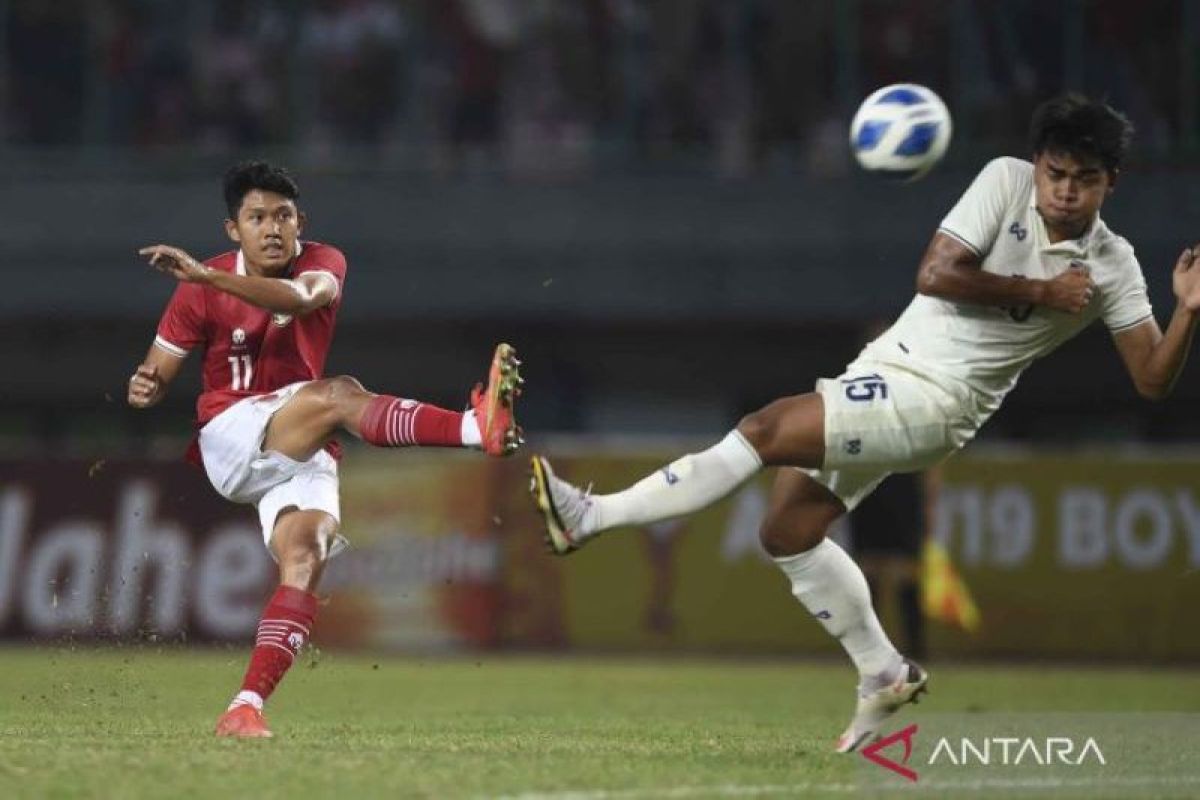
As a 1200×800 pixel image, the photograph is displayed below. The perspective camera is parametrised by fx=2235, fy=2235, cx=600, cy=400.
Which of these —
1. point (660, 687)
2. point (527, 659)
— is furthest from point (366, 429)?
point (527, 659)

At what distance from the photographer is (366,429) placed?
855 cm

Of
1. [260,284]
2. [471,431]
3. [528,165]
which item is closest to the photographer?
[260,284]

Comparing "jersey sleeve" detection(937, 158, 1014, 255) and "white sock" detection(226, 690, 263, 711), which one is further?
"white sock" detection(226, 690, 263, 711)

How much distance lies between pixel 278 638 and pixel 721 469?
75.8 inches

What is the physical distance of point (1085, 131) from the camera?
7.61 metres

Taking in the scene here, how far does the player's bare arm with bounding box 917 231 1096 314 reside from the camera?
756cm

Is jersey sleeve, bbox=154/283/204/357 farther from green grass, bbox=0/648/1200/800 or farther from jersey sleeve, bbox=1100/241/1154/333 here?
jersey sleeve, bbox=1100/241/1154/333

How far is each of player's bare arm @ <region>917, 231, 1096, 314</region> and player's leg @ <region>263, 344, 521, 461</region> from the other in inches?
64.2

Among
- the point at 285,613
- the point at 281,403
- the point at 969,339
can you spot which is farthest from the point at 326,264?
the point at 969,339

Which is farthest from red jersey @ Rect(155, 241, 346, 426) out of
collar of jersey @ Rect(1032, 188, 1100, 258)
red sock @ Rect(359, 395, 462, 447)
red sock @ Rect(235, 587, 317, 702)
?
collar of jersey @ Rect(1032, 188, 1100, 258)

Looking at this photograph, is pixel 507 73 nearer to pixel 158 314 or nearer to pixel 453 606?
pixel 158 314

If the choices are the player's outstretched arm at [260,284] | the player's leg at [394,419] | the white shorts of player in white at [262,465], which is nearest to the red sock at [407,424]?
the player's leg at [394,419]

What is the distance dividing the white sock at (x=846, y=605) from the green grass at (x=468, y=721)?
40 cm

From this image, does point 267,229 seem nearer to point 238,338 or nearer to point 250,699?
point 238,338
